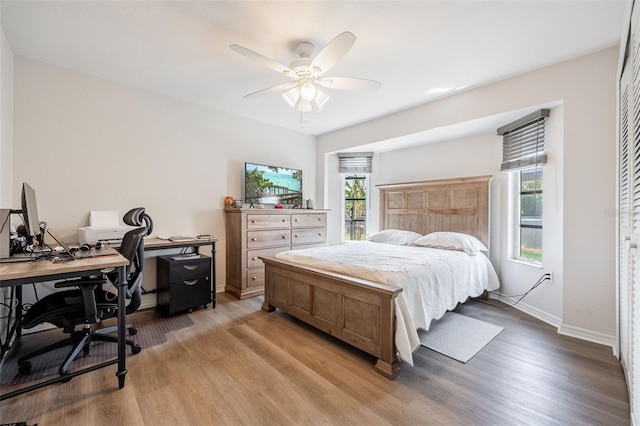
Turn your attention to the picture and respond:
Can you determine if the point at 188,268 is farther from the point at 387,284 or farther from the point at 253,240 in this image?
the point at 387,284

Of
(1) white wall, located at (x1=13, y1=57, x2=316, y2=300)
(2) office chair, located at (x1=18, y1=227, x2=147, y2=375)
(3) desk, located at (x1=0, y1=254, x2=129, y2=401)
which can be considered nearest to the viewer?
(3) desk, located at (x1=0, y1=254, x2=129, y2=401)

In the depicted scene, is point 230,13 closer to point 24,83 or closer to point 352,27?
point 352,27

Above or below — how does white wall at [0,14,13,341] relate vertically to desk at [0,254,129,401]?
above

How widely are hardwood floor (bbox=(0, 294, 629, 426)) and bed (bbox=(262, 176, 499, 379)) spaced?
23 centimetres

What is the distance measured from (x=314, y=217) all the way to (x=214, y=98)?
2.35 m

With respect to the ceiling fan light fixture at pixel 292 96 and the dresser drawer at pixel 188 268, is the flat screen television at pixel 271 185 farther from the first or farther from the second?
the ceiling fan light fixture at pixel 292 96

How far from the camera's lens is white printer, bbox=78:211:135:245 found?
2.76 metres

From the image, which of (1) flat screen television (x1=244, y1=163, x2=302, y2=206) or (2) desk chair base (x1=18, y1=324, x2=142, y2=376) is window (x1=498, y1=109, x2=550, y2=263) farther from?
(2) desk chair base (x1=18, y1=324, x2=142, y2=376)

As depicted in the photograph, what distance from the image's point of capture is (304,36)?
2.29 m

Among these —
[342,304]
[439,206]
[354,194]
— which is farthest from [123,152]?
[439,206]

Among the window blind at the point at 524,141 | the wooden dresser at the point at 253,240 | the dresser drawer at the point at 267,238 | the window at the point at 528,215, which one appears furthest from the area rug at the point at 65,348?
the window blind at the point at 524,141

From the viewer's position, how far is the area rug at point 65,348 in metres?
2.03

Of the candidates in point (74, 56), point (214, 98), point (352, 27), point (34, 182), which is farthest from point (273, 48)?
point (34, 182)

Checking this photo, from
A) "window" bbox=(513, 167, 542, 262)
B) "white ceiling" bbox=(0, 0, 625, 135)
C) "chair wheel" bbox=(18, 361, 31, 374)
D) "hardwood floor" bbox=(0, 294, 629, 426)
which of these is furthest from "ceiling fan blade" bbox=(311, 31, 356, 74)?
"chair wheel" bbox=(18, 361, 31, 374)
